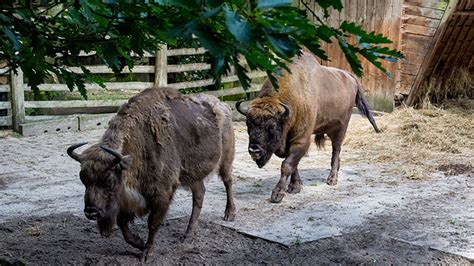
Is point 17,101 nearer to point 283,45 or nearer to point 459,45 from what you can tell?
point 459,45

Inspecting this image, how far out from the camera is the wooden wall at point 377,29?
1371 cm

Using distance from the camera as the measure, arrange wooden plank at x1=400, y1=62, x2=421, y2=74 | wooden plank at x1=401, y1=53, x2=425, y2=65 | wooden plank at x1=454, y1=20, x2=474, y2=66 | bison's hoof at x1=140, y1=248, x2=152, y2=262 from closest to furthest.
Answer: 1. bison's hoof at x1=140, y1=248, x2=152, y2=262
2. wooden plank at x1=401, y1=53, x2=425, y2=65
3. wooden plank at x1=400, y1=62, x2=421, y2=74
4. wooden plank at x1=454, y1=20, x2=474, y2=66

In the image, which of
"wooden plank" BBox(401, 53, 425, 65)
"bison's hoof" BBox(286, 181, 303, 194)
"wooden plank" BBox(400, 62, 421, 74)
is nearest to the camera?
"bison's hoof" BBox(286, 181, 303, 194)

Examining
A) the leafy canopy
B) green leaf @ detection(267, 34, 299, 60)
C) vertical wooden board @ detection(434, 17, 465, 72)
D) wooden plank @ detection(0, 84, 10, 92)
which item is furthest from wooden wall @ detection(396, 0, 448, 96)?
green leaf @ detection(267, 34, 299, 60)

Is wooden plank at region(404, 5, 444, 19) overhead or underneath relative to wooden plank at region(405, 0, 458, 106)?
overhead

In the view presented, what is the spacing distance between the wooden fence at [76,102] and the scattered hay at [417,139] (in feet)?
7.37

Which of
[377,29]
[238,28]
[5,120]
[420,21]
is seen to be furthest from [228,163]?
[377,29]

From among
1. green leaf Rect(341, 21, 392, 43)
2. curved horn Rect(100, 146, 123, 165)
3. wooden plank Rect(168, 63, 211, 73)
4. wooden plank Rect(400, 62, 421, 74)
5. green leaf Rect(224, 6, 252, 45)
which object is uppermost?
green leaf Rect(224, 6, 252, 45)

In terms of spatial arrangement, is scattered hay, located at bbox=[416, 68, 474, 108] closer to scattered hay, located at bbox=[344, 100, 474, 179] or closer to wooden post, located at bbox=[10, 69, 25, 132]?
scattered hay, located at bbox=[344, 100, 474, 179]

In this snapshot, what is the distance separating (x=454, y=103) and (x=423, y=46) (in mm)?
1576

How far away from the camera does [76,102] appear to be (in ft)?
→ 40.0

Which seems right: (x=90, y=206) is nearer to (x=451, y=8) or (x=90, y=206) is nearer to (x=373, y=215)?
(x=373, y=215)

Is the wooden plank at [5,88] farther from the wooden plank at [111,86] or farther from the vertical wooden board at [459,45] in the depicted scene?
the vertical wooden board at [459,45]

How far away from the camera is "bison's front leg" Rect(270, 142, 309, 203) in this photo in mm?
8102
